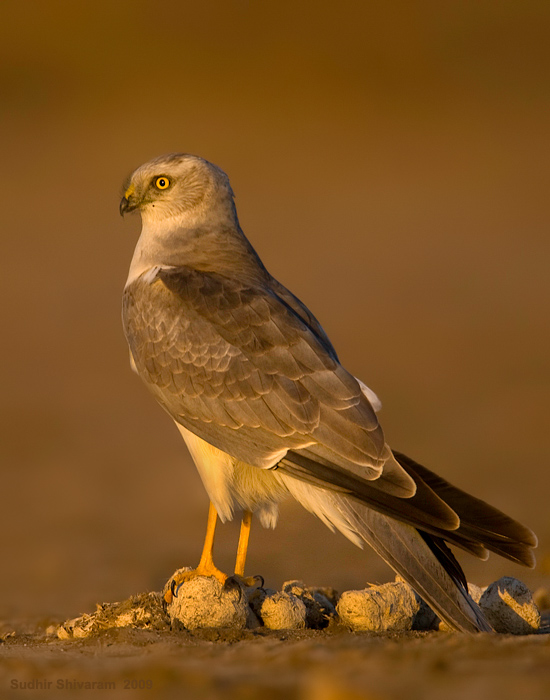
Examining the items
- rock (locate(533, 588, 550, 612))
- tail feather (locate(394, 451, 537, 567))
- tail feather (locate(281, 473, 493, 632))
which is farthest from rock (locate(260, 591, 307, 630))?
rock (locate(533, 588, 550, 612))

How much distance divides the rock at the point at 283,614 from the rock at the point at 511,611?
1.05 m

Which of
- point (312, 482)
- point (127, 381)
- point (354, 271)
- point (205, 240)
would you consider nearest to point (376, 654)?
point (312, 482)

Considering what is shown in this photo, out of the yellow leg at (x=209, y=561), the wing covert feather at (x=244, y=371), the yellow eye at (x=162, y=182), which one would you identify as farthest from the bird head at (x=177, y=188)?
the yellow leg at (x=209, y=561)

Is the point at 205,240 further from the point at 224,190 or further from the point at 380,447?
the point at 380,447

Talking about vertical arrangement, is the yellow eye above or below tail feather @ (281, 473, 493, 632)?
above

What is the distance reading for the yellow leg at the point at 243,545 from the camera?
523 cm

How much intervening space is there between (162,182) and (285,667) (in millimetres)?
3440

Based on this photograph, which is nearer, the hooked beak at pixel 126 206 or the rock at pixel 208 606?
the rock at pixel 208 606

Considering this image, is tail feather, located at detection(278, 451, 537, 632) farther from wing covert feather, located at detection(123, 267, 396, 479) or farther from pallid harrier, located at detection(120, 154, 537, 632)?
wing covert feather, located at detection(123, 267, 396, 479)

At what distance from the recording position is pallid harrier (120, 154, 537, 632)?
439cm

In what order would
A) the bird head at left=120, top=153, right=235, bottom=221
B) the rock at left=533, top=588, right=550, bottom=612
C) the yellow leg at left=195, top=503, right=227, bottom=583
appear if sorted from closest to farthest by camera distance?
the yellow leg at left=195, top=503, right=227, bottom=583 < the bird head at left=120, top=153, right=235, bottom=221 < the rock at left=533, top=588, right=550, bottom=612

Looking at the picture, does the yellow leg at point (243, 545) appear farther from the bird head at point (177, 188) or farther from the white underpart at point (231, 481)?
the bird head at point (177, 188)

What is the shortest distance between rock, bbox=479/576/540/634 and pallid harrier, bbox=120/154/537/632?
557mm

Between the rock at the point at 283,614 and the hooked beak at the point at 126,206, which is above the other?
the hooked beak at the point at 126,206
